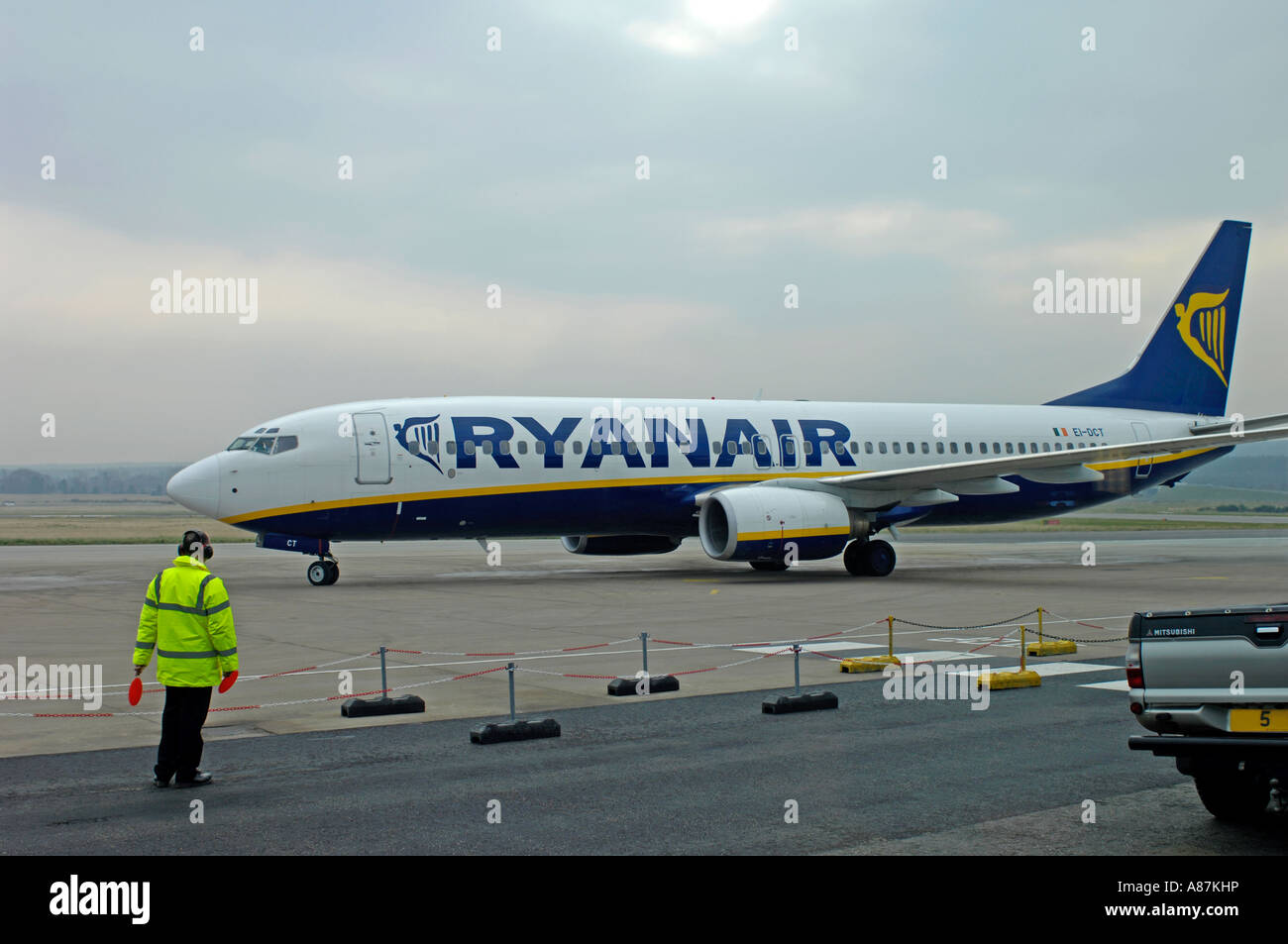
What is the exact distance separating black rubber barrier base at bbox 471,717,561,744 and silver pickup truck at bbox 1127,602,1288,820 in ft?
16.6

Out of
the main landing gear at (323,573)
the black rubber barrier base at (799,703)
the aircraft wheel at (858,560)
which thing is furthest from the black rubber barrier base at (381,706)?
the aircraft wheel at (858,560)

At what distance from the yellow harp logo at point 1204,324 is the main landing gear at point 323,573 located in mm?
25973

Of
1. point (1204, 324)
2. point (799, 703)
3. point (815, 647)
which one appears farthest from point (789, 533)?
point (1204, 324)

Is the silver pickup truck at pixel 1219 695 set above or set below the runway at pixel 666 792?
above

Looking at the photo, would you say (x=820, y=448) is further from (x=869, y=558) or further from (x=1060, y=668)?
(x=1060, y=668)

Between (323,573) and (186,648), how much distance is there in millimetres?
17667

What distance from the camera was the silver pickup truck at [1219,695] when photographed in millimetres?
6699

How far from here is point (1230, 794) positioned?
24.1ft

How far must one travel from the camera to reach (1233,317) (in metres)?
37.2

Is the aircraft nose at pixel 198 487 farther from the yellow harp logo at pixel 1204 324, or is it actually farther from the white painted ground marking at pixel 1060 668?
the yellow harp logo at pixel 1204 324

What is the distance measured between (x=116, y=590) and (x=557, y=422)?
Result: 10.0 metres

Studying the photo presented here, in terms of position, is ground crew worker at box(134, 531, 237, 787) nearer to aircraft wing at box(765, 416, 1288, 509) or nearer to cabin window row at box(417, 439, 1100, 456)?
cabin window row at box(417, 439, 1100, 456)

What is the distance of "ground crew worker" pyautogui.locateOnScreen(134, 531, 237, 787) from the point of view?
8.88 meters
